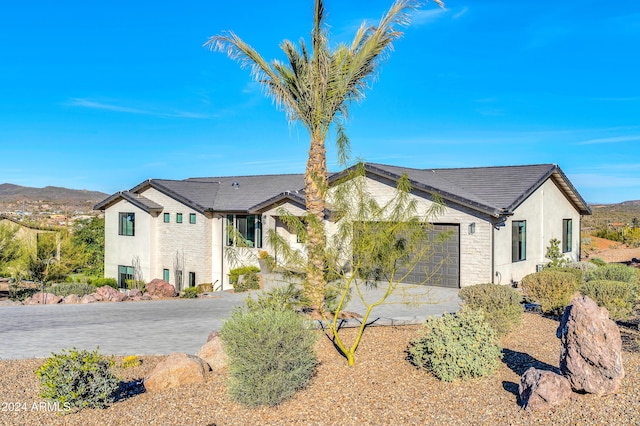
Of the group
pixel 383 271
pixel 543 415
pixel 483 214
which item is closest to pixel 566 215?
pixel 483 214

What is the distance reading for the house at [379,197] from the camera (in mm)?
19359

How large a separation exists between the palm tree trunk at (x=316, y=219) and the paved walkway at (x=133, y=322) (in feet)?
5.61

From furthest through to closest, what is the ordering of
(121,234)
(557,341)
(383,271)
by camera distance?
(121,234) < (557,341) < (383,271)

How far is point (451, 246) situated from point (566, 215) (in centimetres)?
898

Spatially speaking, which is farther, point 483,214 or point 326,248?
point 483,214

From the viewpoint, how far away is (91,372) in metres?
7.22

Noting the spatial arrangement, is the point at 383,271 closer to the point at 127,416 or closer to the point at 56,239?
the point at 127,416

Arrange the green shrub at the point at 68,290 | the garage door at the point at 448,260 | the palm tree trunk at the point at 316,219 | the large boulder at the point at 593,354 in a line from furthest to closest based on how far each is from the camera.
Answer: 1. the green shrub at the point at 68,290
2. the garage door at the point at 448,260
3. the palm tree trunk at the point at 316,219
4. the large boulder at the point at 593,354

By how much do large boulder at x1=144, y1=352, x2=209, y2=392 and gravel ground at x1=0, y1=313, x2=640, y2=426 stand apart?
0.61ft

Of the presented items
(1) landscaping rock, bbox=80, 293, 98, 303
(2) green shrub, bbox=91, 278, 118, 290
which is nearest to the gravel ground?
(1) landscaping rock, bbox=80, 293, 98, 303

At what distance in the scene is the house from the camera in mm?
→ 19359

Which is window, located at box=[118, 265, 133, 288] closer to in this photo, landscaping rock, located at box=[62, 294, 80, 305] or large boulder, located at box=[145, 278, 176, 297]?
large boulder, located at box=[145, 278, 176, 297]

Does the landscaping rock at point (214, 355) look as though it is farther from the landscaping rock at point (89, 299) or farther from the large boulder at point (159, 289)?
the large boulder at point (159, 289)

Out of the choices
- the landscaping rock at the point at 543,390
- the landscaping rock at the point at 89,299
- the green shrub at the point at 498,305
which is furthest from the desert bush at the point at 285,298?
the landscaping rock at the point at 89,299
